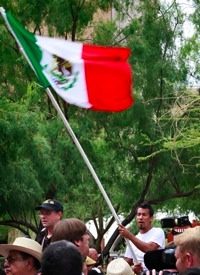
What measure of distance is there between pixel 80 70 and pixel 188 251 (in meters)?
4.16

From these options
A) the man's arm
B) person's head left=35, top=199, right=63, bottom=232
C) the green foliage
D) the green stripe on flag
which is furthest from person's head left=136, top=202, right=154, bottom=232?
the green foliage

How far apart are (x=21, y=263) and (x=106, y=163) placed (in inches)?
589

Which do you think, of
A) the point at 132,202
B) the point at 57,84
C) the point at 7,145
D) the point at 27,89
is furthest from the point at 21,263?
the point at 132,202

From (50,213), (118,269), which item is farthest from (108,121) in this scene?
(118,269)

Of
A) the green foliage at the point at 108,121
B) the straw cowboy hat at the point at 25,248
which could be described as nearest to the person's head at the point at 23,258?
the straw cowboy hat at the point at 25,248

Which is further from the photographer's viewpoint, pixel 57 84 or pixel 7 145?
pixel 7 145

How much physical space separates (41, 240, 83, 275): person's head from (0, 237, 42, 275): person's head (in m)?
1.34

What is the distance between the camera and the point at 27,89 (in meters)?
18.2

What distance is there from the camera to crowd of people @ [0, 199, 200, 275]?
A: 12.6 feet

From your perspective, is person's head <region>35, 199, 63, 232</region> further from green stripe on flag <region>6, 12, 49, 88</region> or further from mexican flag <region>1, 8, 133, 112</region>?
green stripe on flag <region>6, 12, 49, 88</region>

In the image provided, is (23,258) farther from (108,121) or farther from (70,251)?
(108,121)

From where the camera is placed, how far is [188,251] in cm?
468

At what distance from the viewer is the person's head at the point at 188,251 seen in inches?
183

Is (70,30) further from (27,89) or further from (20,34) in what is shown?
(20,34)
